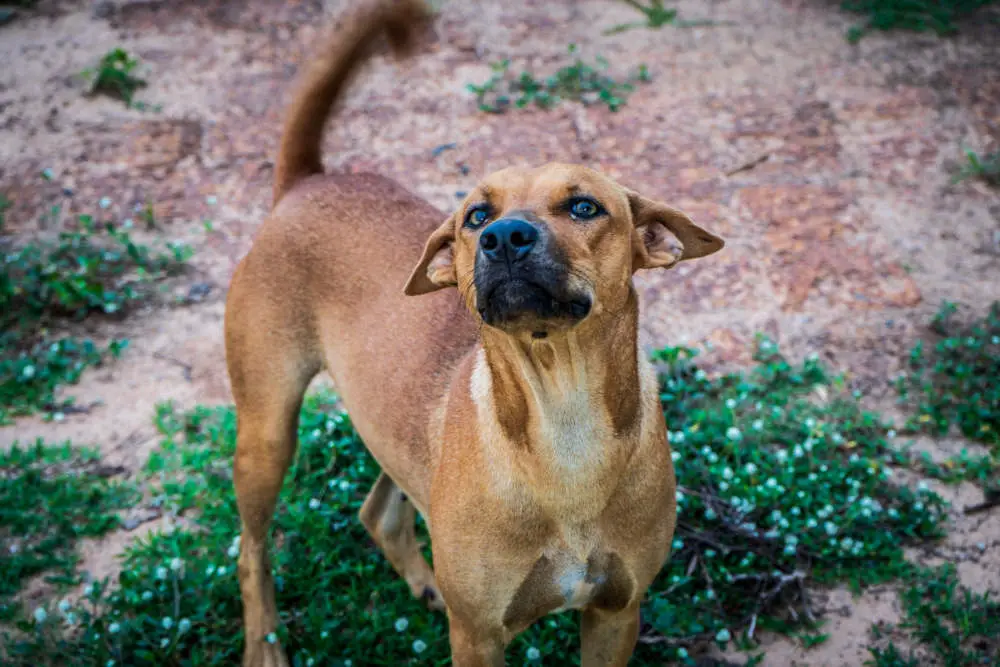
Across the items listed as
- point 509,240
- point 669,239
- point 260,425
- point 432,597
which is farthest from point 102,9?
point 509,240

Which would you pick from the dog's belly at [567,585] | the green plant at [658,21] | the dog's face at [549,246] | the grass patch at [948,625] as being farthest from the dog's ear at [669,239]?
the green plant at [658,21]

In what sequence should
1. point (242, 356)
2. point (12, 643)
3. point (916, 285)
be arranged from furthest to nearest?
point (916, 285), point (12, 643), point (242, 356)

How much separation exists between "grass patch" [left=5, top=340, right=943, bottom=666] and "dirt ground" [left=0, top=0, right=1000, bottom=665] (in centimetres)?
26

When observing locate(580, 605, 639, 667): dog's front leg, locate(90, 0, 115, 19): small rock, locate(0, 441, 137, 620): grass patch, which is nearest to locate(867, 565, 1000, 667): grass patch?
locate(580, 605, 639, 667): dog's front leg

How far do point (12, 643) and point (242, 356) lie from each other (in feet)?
4.82

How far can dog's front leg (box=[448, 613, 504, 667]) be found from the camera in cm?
284

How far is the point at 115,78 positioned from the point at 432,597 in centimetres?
478

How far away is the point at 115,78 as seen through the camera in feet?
22.7

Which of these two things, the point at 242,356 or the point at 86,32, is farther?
the point at 86,32

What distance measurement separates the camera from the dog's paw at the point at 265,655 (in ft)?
12.2

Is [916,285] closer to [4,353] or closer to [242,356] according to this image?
[242,356]

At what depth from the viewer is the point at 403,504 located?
13.1ft

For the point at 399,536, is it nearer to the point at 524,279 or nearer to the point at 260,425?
the point at 260,425

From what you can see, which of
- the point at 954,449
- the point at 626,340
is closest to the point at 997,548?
the point at 954,449
